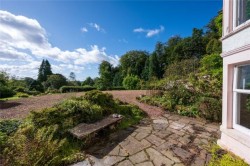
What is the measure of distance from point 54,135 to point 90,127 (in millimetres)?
919

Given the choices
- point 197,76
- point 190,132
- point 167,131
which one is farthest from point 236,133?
point 197,76

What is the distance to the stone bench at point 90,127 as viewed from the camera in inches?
141

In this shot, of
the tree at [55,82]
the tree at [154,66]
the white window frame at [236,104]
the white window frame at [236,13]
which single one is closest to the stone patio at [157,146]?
the white window frame at [236,104]

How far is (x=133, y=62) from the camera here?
3478 cm

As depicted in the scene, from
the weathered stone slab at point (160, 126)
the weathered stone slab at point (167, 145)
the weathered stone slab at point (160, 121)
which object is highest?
the weathered stone slab at point (160, 121)

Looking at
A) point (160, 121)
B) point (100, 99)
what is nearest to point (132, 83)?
point (100, 99)

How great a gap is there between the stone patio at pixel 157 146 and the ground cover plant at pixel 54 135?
460 millimetres

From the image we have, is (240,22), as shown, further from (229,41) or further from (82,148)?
(82,148)

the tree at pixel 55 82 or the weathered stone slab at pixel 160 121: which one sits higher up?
the tree at pixel 55 82

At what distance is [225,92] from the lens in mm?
3354

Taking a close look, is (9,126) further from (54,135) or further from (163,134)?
(163,134)

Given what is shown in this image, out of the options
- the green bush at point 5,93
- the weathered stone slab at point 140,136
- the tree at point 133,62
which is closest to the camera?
the weathered stone slab at point 140,136

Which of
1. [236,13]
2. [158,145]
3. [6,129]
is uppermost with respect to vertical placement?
[236,13]

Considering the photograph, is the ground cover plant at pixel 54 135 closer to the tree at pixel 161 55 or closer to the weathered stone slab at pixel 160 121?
the weathered stone slab at pixel 160 121
